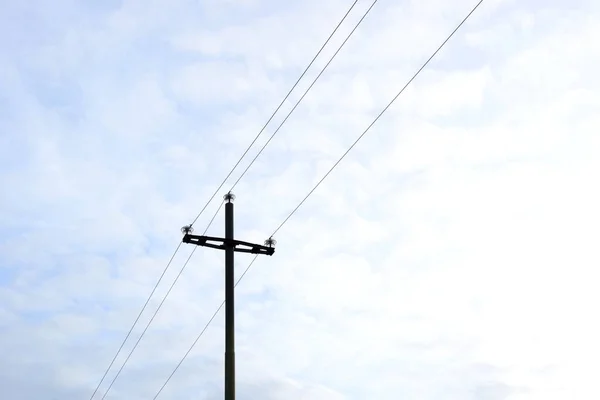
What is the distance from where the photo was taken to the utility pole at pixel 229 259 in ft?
76.2

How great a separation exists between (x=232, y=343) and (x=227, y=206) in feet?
13.9

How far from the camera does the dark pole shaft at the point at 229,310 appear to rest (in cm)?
2309

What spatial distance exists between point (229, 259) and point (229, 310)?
5.89 ft

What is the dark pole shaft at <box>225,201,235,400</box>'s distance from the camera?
909 inches

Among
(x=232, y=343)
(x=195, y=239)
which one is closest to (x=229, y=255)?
(x=195, y=239)

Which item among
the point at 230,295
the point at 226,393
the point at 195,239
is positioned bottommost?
the point at 226,393

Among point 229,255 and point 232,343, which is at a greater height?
point 229,255

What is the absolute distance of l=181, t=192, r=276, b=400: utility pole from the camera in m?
23.2

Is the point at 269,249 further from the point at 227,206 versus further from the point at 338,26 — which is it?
the point at 338,26

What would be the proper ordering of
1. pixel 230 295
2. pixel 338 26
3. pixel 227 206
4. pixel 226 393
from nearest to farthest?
pixel 338 26 → pixel 226 393 → pixel 230 295 → pixel 227 206

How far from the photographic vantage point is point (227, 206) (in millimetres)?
26359

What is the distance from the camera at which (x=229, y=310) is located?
24.3 metres

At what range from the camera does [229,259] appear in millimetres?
25625

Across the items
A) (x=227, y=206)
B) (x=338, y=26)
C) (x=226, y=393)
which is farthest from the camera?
(x=227, y=206)
